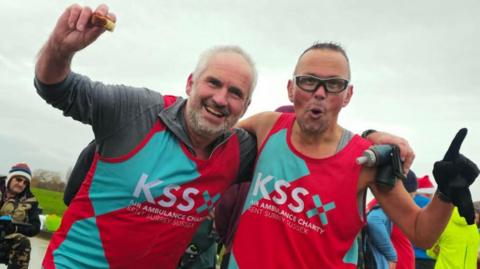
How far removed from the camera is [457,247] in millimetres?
5812

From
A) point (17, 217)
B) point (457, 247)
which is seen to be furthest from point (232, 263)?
point (17, 217)

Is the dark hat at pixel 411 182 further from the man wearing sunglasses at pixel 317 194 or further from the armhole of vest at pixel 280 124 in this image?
the armhole of vest at pixel 280 124

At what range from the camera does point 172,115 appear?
2.36 metres

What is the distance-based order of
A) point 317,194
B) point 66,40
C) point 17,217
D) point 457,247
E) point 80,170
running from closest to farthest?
point 66,40 < point 317,194 < point 80,170 < point 457,247 < point 17,217

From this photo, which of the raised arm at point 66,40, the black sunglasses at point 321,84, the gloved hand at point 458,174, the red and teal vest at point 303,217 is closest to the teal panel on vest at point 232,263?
the red and teal vest at point 303,217

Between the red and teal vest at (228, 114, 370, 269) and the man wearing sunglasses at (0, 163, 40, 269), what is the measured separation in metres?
4.90

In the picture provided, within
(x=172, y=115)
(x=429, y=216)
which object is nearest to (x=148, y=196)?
(x=172, y=115)

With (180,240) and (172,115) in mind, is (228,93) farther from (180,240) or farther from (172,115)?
(180,240)

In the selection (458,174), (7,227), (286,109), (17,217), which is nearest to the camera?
(458,174)

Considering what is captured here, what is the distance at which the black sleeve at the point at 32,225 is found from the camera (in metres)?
6.22

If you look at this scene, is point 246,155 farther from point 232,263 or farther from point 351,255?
point 351,255

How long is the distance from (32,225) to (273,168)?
5.23m

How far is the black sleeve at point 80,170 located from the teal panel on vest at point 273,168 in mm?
903

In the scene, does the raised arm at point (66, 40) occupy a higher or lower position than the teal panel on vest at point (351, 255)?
higher
